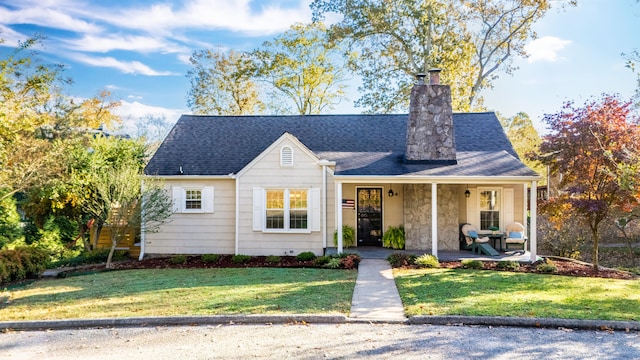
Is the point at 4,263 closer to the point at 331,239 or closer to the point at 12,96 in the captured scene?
the point at 12,96

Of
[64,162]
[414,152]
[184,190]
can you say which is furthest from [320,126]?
[64,162]

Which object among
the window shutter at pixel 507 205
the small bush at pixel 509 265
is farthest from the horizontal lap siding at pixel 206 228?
the window shutter at pixel 507 205

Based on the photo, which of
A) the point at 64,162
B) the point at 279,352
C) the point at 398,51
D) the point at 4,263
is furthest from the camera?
the point at 398,51

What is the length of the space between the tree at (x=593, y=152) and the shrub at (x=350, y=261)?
5.63 m

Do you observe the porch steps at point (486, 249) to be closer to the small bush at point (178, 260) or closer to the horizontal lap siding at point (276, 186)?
the horizontal lap siding at point (276, 186)

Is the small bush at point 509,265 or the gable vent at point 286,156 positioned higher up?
the gable vent at point 286,156

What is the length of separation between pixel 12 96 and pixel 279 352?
12410 mm

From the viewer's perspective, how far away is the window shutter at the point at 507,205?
1461 cm

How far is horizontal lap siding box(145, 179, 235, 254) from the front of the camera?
14.6 meters

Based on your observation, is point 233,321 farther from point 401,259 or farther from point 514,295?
point 401,259

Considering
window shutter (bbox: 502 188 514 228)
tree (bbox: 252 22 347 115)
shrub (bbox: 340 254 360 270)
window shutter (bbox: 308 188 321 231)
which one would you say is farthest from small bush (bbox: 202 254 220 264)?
tree (bbox: 252 22 347 115)

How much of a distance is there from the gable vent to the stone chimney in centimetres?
390

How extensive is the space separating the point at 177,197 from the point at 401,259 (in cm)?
775

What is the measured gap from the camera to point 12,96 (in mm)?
12891
